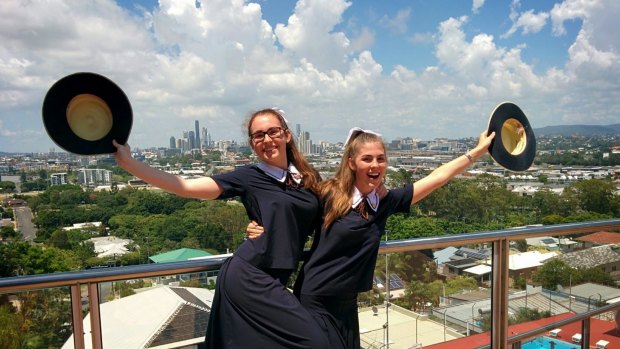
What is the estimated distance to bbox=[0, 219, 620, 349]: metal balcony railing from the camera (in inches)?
59.3

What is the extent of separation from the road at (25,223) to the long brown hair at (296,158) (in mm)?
39286

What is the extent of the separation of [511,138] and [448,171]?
0.48m

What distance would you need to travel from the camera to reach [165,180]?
150 cm

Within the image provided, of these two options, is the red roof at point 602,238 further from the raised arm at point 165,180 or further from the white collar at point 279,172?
the raised arm at point 165,180

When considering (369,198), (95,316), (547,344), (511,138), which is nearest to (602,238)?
(547,344)

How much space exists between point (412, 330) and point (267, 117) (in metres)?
1.27

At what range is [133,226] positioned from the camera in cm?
3669

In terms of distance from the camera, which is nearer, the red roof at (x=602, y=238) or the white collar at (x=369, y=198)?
the white collar at (x=369, y=198)

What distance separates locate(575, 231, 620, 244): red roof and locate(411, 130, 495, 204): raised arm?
108cm

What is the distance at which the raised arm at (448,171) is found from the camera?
6.14 feet

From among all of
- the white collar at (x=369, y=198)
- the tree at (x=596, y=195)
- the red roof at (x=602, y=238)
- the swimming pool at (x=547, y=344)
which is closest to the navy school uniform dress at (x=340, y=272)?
the white collar at (x=369, y=198)

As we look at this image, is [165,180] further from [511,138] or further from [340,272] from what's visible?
[511,138]

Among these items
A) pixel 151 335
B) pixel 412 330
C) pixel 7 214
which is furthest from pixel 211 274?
pixel 7 214

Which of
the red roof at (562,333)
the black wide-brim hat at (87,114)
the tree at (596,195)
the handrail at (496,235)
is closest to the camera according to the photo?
the black wide-brim hat at (87,114)
